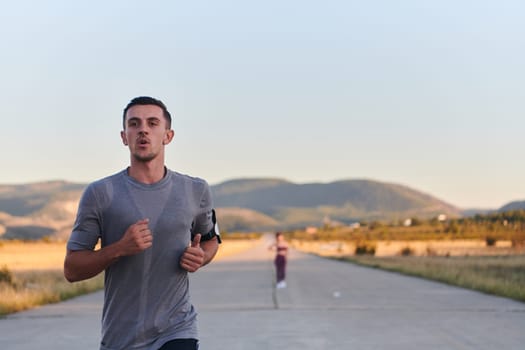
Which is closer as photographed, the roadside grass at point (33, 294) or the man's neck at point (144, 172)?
the man's neck at point (144, 172)

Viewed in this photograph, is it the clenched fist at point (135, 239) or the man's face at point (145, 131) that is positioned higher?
the man's face at point (145, 131)

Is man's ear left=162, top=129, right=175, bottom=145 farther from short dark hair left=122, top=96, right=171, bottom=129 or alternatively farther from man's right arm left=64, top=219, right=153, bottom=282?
man's right arm left=64, top=219, right=153, bottom=282

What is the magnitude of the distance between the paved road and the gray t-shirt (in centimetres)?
672

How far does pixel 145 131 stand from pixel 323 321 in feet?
34.4

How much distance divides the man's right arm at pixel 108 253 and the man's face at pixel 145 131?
18.0 inches

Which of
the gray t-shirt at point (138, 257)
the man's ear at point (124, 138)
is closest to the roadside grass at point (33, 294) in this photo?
the man's ear at point (124, 138)

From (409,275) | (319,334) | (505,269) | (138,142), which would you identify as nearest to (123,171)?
(138,142)

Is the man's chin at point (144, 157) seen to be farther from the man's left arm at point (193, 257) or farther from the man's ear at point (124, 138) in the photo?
the man's left arm at point (193, 257)

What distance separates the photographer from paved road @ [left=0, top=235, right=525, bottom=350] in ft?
39.2

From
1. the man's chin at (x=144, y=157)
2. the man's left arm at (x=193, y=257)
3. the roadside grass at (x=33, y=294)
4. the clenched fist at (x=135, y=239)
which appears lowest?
the roadside grass at (x=33, y=294)

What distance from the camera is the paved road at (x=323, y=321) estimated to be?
11945mm

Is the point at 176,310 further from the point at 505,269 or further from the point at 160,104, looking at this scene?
the point at 505,269

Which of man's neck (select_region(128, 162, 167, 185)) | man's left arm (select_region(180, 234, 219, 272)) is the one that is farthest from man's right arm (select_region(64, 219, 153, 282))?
man's neck (select_region(128, 162, 167, 185))

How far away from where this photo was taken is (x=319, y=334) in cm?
1285
